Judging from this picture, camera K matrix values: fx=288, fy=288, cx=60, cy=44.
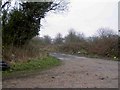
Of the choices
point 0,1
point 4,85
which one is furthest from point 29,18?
point 4,85

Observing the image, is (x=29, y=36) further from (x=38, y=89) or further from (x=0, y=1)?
(x=38, y=89)

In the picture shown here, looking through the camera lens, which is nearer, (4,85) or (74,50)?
(4,85)

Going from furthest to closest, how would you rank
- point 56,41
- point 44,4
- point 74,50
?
point 56,41 → point 74,50 → point 44,4

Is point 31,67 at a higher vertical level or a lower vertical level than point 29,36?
lower

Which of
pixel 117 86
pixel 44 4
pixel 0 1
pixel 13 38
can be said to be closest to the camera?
pixel 117 86

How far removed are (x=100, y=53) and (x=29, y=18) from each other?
644 inches

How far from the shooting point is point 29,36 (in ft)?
94.7

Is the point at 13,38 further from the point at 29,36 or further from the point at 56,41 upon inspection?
the point at 56,41

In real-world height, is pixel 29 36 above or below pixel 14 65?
above

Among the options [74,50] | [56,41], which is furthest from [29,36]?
[56,41]

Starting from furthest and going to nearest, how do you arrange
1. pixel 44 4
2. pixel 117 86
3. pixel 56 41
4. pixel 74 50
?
pixel 56 41 → pixel 74 50 → pixel 44 4 → pixel 117 86

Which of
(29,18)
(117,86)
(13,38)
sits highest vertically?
(29,18)

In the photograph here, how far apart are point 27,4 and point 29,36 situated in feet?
11.0

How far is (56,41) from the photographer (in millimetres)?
92125
